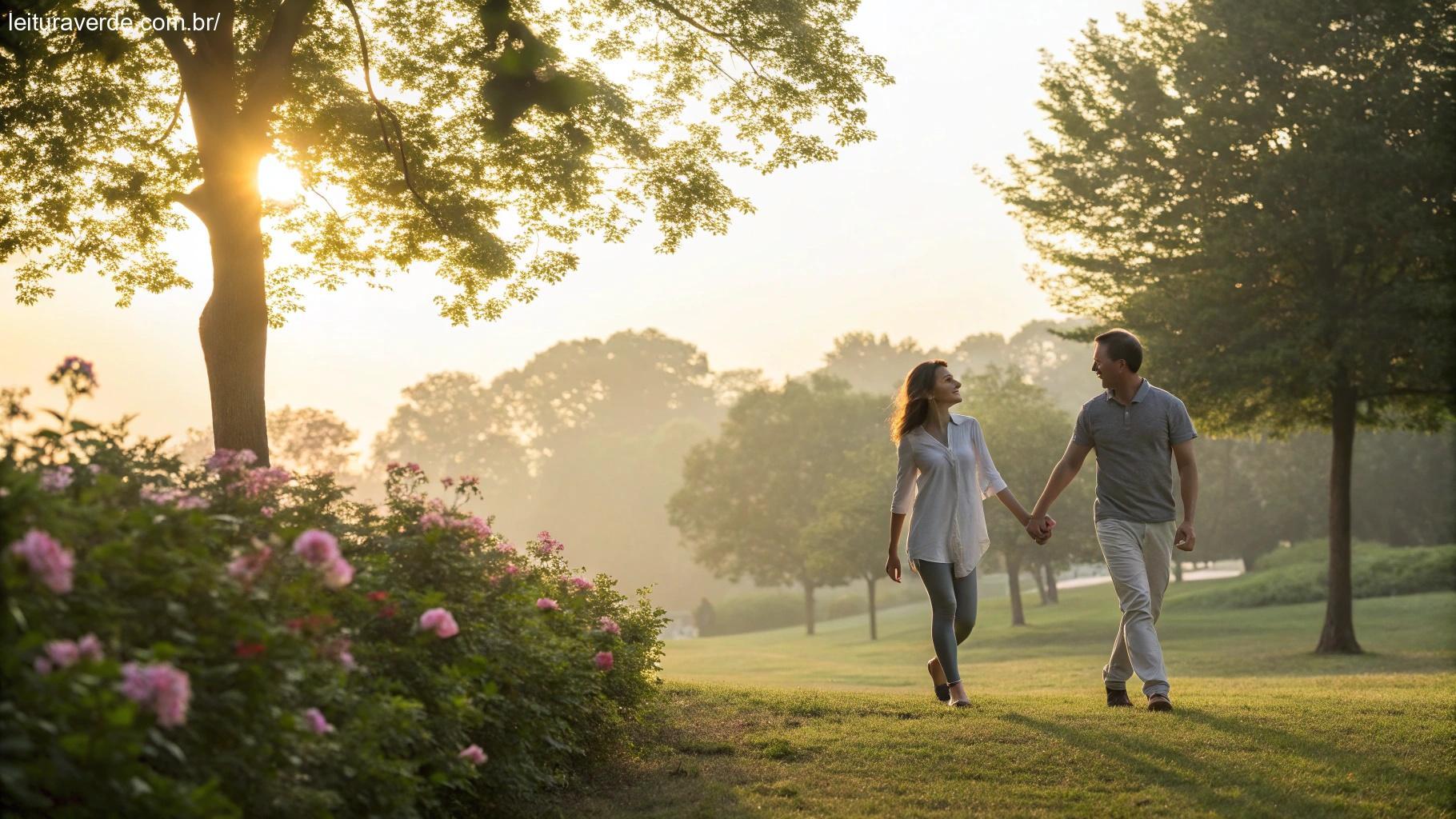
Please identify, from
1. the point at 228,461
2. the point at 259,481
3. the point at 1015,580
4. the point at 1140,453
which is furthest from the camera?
the point at 1015,580

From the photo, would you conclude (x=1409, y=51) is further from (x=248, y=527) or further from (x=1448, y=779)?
(x=248, y=527)

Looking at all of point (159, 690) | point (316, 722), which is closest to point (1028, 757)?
point (316, 722)

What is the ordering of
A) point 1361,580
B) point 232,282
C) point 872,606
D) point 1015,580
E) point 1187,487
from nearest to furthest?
point 1187,487
point 232,282
point 1361,580
point 1015,580
point 872,606

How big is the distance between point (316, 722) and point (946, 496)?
5.33 m

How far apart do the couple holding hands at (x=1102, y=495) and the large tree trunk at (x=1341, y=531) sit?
1296 centimetres

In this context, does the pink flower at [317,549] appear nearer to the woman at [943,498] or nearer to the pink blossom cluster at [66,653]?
the pink blossom cluster at [66,653]

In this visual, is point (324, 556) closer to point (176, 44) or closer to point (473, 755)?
point (473, 755)

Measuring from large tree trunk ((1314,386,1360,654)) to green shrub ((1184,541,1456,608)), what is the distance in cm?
942

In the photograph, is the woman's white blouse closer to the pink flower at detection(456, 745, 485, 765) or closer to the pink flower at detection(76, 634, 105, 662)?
the pink flower at detection(456, 745, 485, 765)

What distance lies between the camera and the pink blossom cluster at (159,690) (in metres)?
3.12

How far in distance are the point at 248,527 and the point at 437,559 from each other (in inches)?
37.6

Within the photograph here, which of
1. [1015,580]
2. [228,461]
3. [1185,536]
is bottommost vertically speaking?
[1015,580]

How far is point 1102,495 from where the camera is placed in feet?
27.2

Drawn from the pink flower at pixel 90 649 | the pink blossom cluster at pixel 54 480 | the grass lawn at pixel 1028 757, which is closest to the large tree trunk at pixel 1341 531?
the grass lawn at pixel 1028 757
